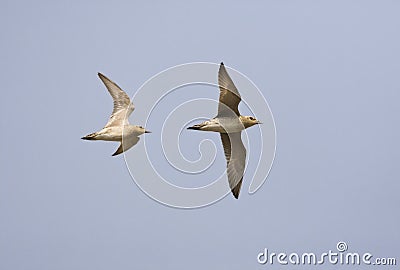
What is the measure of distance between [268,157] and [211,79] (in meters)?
1.28

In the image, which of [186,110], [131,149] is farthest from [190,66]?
[131,149]

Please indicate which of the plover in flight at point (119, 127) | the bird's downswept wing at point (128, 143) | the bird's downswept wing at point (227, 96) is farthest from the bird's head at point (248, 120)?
the bird's downswept wing at point (128, 143)

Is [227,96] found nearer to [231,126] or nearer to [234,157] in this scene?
[231,126]

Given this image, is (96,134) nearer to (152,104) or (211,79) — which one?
(152,104)

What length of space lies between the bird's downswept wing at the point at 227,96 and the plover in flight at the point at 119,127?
3.33ft

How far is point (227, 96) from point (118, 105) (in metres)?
1.69

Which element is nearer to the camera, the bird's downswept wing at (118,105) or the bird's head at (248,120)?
the bird's head at (248,120)

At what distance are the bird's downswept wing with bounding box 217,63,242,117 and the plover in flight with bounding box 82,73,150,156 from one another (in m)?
1.02

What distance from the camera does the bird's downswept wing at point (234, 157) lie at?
9984mm

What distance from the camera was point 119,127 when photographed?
31.8ft

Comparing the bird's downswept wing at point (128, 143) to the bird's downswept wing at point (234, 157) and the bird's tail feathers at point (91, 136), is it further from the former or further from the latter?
the bird's downswept wing at point (234, 157)

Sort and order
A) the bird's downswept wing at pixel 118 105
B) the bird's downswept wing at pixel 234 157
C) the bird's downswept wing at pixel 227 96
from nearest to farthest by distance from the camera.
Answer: the bird's downswept wing at pixel 227 96 → the bird's downswept wing at pixel 118 105 → the bird's downswept wing at pixel 234 157

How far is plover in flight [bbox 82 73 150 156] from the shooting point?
31.5 feet

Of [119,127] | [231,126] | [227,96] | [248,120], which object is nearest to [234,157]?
[231,126]
